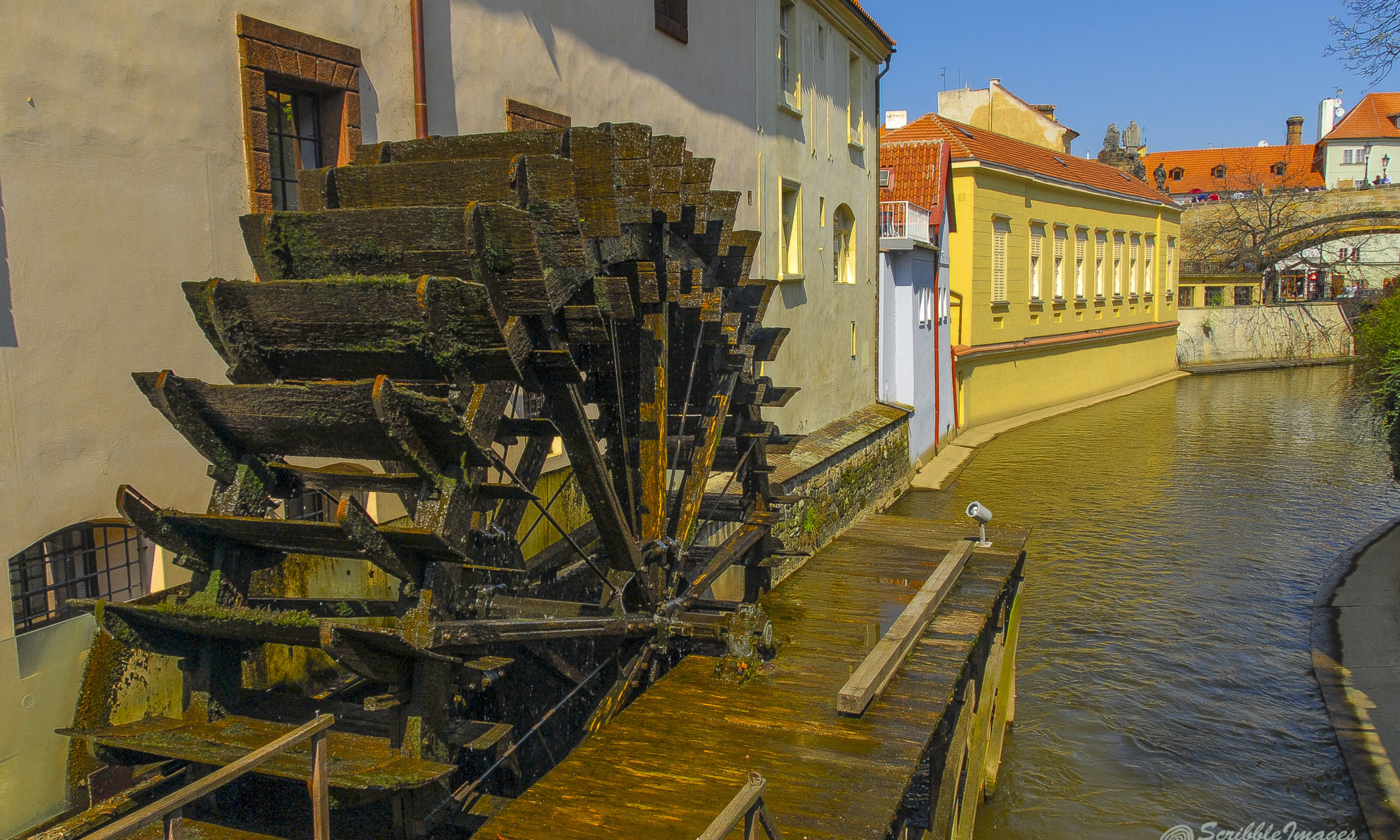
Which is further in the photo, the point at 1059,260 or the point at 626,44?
the point at 1059,260

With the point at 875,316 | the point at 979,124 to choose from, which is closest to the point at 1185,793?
the point at 875,316

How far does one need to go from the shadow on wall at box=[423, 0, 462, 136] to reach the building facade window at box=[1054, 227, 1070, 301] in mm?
21933

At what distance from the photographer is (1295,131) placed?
2384 inches

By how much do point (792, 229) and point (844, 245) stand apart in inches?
97.9

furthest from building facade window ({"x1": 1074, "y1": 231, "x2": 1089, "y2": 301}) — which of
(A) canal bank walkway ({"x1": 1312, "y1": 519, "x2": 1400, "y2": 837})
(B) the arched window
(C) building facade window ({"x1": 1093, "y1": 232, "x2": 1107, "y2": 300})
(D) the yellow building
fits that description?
(A) canal bank walkway ({"x1": 1312, "y1": 519, "x2": 1400, "y2": 837})

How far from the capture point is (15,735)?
4207 millimetres

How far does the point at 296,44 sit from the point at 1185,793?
287 inches

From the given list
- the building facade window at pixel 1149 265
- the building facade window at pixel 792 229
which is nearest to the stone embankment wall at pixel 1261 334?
the building facade window at pixel 1149 265

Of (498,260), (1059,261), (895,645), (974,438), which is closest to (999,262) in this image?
(974,438)

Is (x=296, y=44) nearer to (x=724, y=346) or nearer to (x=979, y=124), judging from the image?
(x=724, y=346)

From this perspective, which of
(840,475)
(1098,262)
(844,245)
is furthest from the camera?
(1098,262)

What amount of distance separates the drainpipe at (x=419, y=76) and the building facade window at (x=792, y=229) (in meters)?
7.37

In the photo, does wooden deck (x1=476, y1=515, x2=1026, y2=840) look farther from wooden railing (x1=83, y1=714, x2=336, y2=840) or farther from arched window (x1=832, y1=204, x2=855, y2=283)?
arched window (x1=832, y1=204, x2=855, y2=283)

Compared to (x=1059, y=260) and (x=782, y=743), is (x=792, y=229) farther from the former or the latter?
(x=1059, y=260)
